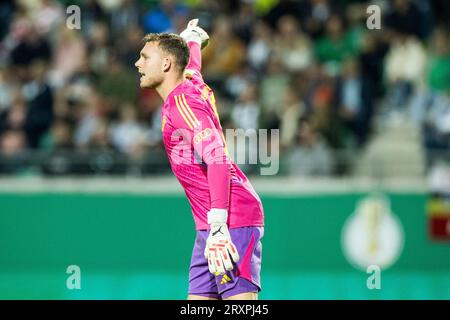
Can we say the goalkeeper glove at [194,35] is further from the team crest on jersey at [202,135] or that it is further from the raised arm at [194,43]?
the team crest on jersey at [202,135]

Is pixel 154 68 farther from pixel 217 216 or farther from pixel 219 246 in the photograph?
pixel 219 246

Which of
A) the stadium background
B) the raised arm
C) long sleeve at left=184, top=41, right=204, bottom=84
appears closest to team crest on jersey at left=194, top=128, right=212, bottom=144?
long sleeve at left=184, top=41, right=204, bottom=84

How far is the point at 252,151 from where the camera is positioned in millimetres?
14211

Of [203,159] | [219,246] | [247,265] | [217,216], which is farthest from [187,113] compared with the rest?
[247,265]

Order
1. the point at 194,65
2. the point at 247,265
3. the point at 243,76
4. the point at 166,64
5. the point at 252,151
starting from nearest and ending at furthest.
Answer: the point at 247,265
the point at 166,64
the point at 194,65
the point at 252,151
the point at 243,76

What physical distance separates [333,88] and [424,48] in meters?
1.97

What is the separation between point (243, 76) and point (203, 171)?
30.7 feet

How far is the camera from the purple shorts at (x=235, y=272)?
6711 mm

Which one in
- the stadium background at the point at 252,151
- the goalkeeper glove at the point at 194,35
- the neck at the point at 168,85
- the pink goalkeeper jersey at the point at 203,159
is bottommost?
the pink goalkeeper jersey at the point at 203,159

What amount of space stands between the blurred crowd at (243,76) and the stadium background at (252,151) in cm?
3

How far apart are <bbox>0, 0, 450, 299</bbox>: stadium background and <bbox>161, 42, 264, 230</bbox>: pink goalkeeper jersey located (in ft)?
23.4

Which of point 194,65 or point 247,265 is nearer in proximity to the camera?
point 247,265

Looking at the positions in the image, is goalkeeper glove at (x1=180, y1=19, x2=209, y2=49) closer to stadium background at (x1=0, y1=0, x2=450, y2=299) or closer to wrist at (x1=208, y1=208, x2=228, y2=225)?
wrist at (x1=208, y1=208, x2=228, y2=225)

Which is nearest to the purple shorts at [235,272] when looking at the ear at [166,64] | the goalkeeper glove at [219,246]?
the goalkeeper glove at [219,246]
